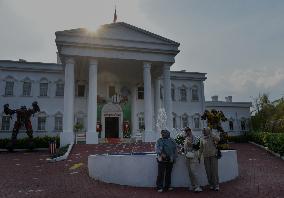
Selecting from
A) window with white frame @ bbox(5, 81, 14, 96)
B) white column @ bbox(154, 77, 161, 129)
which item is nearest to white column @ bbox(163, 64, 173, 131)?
white column @ bbox(154, 77, 161, 129)

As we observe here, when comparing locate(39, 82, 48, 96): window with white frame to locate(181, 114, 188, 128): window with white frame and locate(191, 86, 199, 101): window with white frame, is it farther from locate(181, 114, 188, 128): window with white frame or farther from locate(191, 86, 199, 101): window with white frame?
locate(191, 86, 199, 101): window with white frame

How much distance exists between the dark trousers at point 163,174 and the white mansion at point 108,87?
1575 centimetres

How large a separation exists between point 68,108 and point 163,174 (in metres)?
17.1

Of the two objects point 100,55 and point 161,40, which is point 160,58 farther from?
point 100,55

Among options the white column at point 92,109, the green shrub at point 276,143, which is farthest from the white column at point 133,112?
the green shrub at point 276,143

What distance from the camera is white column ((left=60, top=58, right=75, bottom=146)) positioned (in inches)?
925

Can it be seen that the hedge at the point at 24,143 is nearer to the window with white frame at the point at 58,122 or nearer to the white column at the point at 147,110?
the window with white frame at the point at 58,122

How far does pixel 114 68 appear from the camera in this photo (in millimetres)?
30359

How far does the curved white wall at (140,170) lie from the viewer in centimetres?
940

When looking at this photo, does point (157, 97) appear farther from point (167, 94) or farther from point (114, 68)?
point (114, 68)

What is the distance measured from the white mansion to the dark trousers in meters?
15.8

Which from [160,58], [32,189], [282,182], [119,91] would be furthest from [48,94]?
[282,182]

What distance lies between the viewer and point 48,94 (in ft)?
106

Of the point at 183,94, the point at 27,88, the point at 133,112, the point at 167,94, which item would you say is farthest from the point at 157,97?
the point at 27,88
